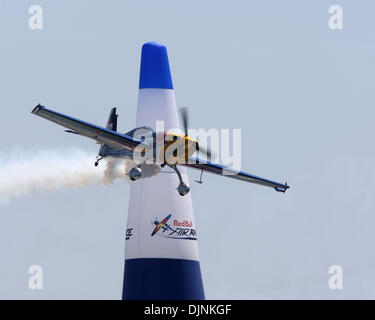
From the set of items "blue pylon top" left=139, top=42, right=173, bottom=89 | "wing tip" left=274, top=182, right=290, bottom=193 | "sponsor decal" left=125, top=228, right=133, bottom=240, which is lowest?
"sponsor decal" left=125, top=228, right=133, bottom=240

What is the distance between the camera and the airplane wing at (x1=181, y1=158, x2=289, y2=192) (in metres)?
45.9

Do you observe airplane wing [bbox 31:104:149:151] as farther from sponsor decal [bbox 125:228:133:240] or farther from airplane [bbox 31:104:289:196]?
sponsor decal [bbox 125:228:133:240]

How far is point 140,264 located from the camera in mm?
42406

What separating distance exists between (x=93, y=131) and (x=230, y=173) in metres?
8.70

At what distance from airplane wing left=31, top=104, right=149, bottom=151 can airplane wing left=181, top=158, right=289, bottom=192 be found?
3.53m

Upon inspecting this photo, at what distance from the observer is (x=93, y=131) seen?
1673 inches

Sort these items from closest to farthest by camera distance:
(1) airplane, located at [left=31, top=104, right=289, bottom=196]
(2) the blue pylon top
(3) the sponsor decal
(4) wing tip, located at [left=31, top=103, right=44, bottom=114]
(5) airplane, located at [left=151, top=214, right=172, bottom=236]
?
(4) wing tip, located at [left=31, top=103, right=44, bottom=114] < (1) airplane, located at [left=31, top=104, right=289, bottom=196] < (5) airplane, located at [left=151, top=214, right=172, bottom=236] < (3) the sponsor decal < (2) the blue pylon top

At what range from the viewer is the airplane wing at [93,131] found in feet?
134

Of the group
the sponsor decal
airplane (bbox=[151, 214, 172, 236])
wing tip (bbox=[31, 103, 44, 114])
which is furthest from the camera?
the sponsor decal

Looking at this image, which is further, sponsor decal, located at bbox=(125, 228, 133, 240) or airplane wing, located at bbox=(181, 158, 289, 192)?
airplane wing, located at bbox=(181, 158, 289, 192)

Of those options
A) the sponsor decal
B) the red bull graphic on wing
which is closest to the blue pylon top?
the red bull graphic on wing

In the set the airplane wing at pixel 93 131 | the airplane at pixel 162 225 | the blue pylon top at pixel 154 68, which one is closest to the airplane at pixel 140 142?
the airplane wing at pixel 93 131
